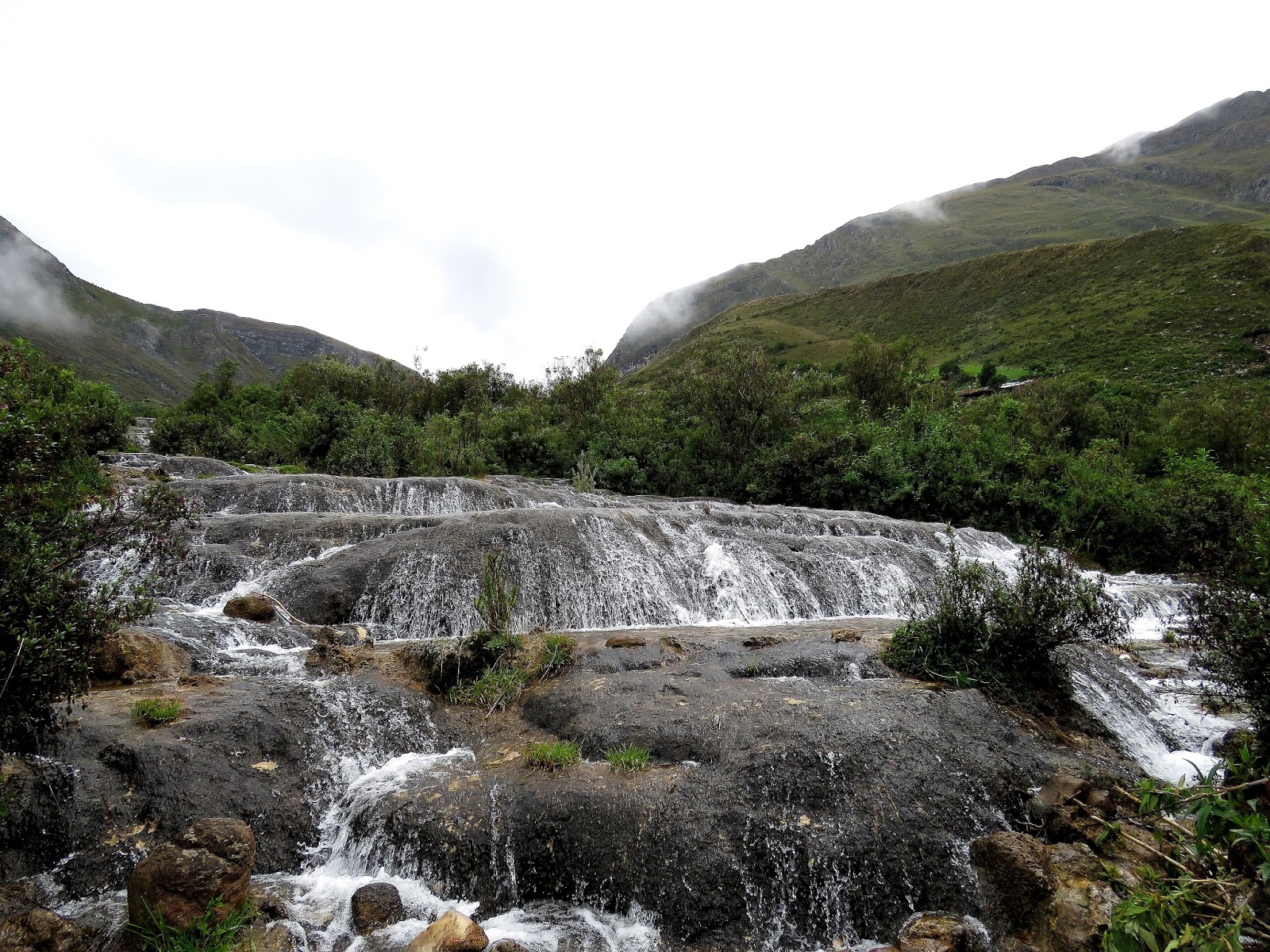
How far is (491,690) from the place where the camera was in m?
7.92

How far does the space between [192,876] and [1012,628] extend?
8703 mm

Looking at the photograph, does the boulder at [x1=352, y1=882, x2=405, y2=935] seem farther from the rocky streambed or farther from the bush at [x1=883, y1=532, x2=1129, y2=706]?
the bush at [x1=883, y1=532, x2=1129, y2=706]

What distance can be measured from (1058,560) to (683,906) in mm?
6096

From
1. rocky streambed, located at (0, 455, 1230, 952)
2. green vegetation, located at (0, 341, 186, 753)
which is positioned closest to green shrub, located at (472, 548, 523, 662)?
rocky streambed, located at (0, 455, 1230, 952)

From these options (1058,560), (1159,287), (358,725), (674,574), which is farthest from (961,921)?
(1159,287)

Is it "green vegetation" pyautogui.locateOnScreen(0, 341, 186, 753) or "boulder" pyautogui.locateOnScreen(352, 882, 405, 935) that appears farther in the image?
"boulder" pyautogui.locateOnScreen(352, 882, 405, 935)

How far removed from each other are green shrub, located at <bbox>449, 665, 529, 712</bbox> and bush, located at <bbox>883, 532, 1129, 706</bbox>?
5360 mm

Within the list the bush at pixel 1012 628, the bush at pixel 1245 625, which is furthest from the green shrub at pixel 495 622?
the bush at pixel 1245 625

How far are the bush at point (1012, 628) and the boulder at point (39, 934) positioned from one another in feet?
28.5

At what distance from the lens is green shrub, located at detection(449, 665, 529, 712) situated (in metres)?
7.82

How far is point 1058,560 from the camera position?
729 centimetres

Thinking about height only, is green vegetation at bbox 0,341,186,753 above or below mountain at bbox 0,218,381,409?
below

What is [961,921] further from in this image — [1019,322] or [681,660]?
[1019,322]

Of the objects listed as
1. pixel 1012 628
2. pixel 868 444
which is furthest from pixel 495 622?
pixel 868 444
